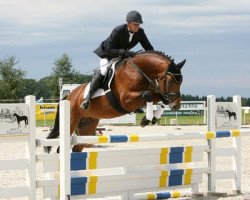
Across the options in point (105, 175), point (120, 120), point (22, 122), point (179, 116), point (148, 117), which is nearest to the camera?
point (22, 122)

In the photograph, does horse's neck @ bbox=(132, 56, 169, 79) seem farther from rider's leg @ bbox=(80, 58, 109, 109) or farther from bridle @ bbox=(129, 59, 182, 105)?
rider's leg @ bbox=(80, 58, 109, 109)

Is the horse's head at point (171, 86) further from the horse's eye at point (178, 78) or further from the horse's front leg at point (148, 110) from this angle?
the horse's front leg at point (148, 110)

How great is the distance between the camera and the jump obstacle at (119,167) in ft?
18.9

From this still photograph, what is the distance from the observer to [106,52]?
762 cm

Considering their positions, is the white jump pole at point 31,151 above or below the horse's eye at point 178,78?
below

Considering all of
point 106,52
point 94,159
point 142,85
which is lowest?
point 94,159

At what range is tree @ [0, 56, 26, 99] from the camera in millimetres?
51938

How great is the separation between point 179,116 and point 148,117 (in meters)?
24.6

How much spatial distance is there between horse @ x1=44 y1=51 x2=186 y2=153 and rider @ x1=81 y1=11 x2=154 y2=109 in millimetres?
132

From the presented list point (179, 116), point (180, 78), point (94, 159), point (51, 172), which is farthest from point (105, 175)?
point (179, 116)

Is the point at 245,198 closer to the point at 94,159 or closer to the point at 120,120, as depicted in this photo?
the point at 94,159

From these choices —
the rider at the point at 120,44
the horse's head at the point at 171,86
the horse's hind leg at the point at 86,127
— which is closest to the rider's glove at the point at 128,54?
the rider at the point at 120,44

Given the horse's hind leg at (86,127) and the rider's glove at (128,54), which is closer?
the rider's glove at (128,54)

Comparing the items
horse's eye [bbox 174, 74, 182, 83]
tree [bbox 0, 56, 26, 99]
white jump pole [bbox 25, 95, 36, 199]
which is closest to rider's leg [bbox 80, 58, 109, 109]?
horse's eye [bbox 174, 74, 182, 83]
